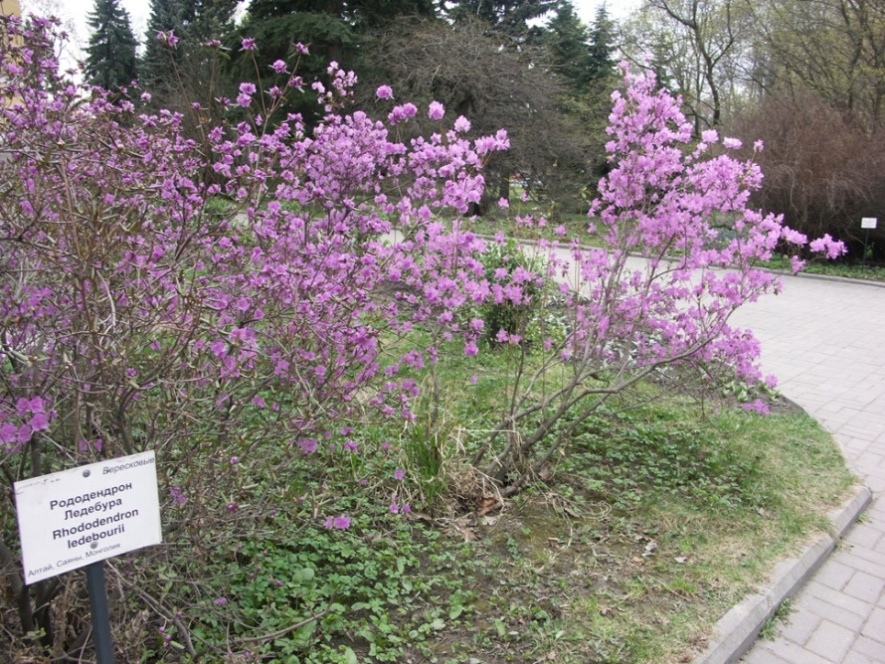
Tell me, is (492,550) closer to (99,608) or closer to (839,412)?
(99,608)

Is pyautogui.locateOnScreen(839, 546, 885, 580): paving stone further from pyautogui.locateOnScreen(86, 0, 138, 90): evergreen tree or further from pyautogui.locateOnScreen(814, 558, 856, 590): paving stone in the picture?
pyautogui.locateOnScreen(86, 0, 138, 90): evergreen tree

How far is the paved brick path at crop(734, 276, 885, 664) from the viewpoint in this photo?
3061mm

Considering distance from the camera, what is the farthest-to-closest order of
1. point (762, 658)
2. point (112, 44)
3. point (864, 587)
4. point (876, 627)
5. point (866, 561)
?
1. point (112, 44)
2. point (866, 561)
3. point (864, 587)
4. point (876, 627)
5. point (762, 658)

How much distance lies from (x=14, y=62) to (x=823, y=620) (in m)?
4.83

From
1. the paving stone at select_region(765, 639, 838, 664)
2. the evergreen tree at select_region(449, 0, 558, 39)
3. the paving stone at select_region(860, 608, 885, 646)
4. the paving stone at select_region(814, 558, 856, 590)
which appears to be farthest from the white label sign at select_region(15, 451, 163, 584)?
the evergreen tree at select_region(449, 0, 558, 39)

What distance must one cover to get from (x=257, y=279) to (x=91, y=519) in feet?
4.38

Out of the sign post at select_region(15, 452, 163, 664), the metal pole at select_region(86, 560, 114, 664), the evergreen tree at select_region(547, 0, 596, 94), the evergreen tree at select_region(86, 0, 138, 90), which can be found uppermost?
the evergreen tree at select_region(547, 0, 596, 94)

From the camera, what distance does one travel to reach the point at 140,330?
216 cm

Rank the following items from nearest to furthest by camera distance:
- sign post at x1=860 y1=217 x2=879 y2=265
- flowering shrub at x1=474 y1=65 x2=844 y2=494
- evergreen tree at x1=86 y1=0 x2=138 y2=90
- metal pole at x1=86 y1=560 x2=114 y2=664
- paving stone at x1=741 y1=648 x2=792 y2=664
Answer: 1. metal pole at x1=86 y1=560 x2=114 y2=664
2. paving stone at x1=741 y1=648 x2=792 y2=664
3. flowering shrub at x1=474 y1=65 x2=844 y2=494
4. evergreen tree at x1=86 y1=0 x2=138 y2=90
5. sign post at x1=860 y1=217 x2=879 y2=265

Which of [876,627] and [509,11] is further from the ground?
[509,11]

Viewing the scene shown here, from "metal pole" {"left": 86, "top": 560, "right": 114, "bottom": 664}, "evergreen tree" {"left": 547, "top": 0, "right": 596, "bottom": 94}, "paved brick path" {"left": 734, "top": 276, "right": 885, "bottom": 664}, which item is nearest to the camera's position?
"metal pole" {"left": 86, "top": 560, "right": 114, "bottom": 664}

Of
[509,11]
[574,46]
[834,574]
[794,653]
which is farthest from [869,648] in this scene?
[574,46]

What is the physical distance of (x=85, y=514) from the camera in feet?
5.40

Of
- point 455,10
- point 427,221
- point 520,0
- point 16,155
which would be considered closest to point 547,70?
point 455,10
